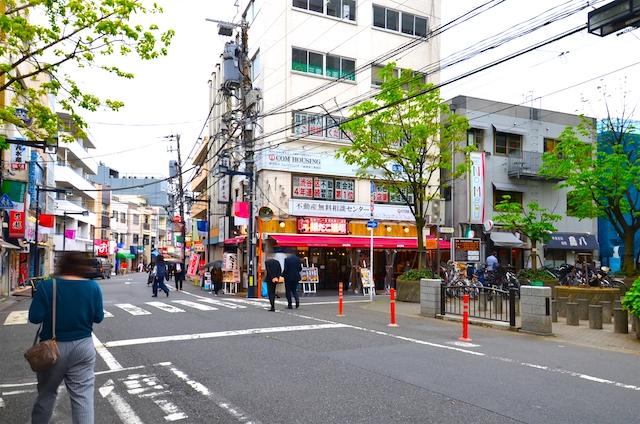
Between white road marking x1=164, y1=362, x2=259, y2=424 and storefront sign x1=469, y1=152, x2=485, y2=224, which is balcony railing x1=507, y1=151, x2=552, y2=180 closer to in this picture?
storefront sign x1=469, y1=152, x2=485, y2=224

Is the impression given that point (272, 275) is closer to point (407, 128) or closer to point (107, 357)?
point (107, 357)

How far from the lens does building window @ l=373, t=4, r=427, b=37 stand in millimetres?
27469

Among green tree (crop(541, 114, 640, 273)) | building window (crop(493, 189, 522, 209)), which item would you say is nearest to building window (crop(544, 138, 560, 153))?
building window (crop(493, 189, 522, 209))

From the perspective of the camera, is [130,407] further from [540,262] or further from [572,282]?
[540,262]

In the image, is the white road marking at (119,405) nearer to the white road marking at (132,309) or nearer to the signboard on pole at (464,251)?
the white road marking at (132,309)

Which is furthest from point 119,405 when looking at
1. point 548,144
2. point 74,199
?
point 74,199

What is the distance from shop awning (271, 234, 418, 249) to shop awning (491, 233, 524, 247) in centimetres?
500

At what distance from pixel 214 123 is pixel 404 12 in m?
18.6

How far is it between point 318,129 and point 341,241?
579 centimetres

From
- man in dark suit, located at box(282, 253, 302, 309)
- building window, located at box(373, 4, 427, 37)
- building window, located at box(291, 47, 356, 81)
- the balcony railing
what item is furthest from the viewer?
the balcony railing

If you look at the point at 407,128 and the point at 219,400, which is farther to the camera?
the point at 407,128

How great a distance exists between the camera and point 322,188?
82.3 ft

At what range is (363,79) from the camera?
26.4m

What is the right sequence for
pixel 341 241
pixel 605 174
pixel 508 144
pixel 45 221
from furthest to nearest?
pixel 45 221 < pixel 508 144 < pixel 341 241 < pixel 605 174
